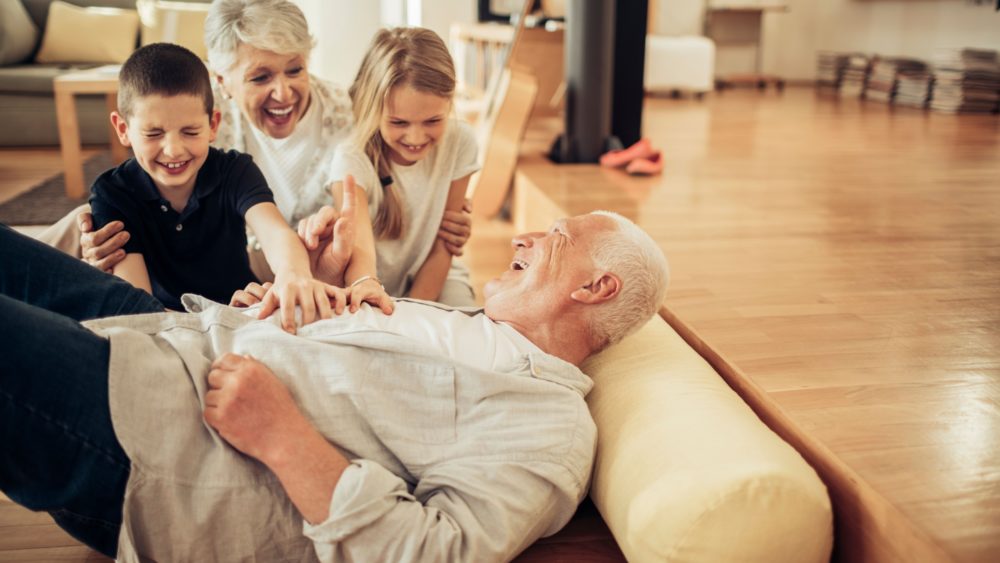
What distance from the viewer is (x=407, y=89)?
178cm

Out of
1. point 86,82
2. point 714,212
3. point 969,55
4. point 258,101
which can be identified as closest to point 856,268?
point 714,212

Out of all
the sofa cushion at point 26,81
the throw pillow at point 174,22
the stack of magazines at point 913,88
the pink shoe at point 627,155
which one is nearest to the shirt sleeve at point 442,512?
the pink shoe at point 627,155

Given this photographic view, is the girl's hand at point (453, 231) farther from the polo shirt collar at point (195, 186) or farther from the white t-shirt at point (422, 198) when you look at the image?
the polo shirt collar at point (195, 186)

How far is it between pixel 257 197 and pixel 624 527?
99cm

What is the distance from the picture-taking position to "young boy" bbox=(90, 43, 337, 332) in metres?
1.52

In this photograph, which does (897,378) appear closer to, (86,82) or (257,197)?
(257,197)

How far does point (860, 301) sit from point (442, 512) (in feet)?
4.06

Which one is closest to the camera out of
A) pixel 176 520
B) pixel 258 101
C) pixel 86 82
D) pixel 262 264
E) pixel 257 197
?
pixel 176 520

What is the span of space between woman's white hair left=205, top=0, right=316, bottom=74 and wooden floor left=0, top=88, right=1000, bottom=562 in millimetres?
1009

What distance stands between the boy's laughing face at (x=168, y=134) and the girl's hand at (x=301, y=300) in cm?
34

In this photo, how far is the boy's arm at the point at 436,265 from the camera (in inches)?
82.4

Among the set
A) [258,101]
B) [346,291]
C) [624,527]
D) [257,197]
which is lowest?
[624,527]

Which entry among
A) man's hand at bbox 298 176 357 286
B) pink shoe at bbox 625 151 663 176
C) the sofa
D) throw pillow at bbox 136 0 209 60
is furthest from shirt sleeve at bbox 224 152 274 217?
the sofa

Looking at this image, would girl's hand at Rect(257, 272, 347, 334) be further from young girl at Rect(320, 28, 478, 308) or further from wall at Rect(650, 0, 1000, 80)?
wall at Rect(650, 0, 1000, 80)
